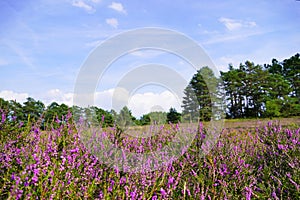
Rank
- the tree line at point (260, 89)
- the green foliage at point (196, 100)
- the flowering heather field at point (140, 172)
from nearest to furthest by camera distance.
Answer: the flowering heather field at point (140, 172) < the green foliage at point (196, 100) < the tree line at point (260, 89)

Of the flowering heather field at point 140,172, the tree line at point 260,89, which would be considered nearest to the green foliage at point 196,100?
the flowering heather field at point 140,172

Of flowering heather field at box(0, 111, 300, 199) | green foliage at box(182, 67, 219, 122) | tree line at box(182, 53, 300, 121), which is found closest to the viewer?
flowering heather field at box(0, 111, 300, 199)

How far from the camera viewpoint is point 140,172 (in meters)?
2.64

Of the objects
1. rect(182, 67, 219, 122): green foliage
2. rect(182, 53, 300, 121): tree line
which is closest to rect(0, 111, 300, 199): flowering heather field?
rect(182, 67, 219, 122): green foliage

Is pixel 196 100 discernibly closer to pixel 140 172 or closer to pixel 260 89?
pixel 140 172

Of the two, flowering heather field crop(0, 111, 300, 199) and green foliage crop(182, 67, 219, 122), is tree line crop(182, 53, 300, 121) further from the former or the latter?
flowering heather field crop(0, 111, 300, 199)

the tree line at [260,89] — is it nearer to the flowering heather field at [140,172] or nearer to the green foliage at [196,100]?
the green foliage at [196,100]

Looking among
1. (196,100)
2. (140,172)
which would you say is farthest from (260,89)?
(140,172)

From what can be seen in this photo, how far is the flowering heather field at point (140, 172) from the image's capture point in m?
2.16

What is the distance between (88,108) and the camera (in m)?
3.57

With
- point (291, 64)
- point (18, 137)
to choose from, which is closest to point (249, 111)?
point (291, 64)

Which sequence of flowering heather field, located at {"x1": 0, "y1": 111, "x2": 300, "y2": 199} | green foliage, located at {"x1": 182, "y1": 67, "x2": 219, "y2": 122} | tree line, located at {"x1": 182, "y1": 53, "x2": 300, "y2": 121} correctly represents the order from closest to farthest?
flowering heather field, located at {"x1": 0, "y1": 111, "x2": 300, "y2": 199}, green foliage, located at {"x1": 182, "y1": 67, "x2": 219, "y2": 122}, tree line, located at {"x1": 182, "y1": 53, "x2": 300, "y2": 121}

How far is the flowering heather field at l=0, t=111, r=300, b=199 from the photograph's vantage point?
2158 millimetres

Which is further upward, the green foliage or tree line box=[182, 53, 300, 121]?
tree line box=[182, 53, 300, 121]
